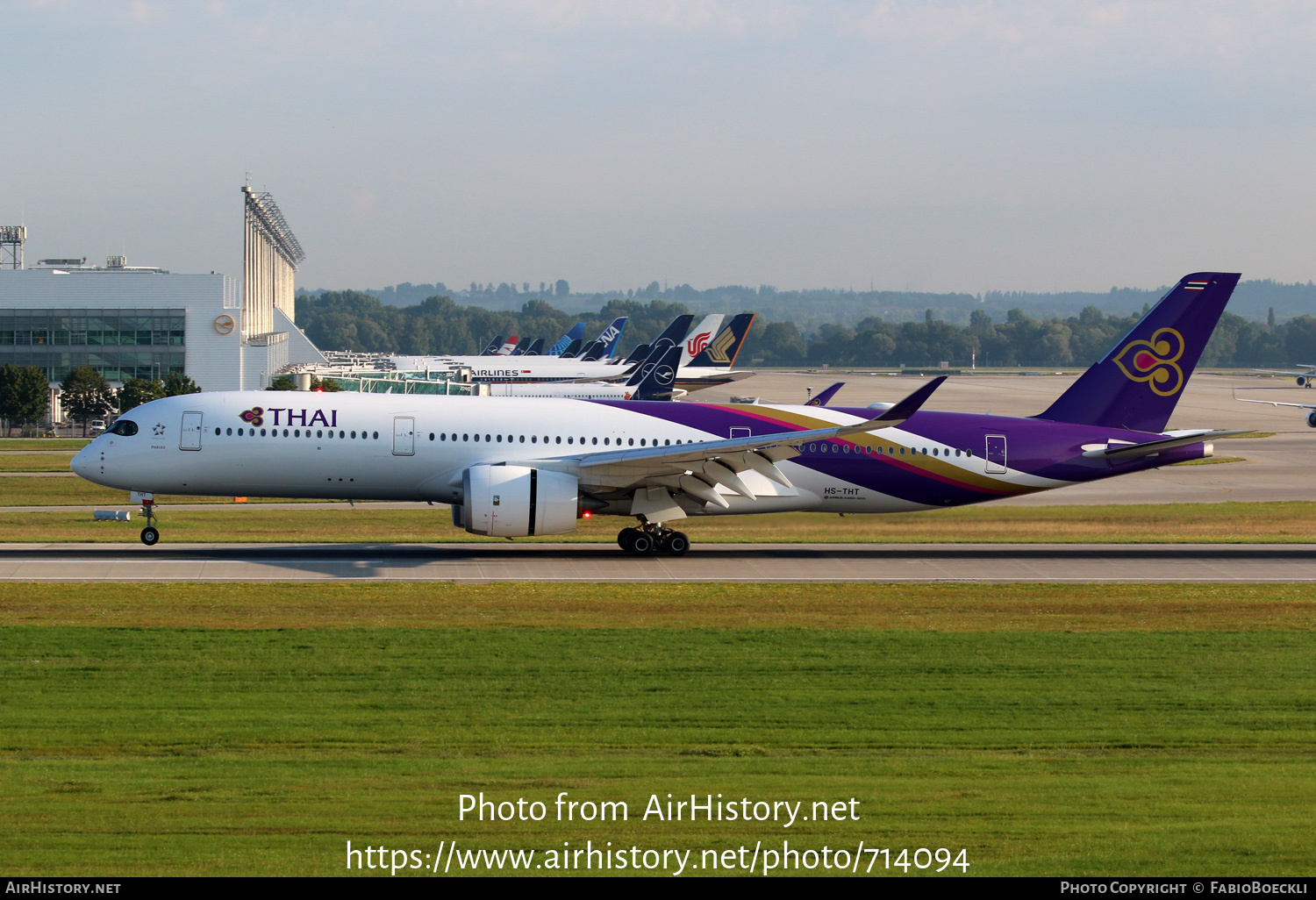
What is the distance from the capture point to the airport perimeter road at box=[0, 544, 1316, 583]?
2886 centimetres

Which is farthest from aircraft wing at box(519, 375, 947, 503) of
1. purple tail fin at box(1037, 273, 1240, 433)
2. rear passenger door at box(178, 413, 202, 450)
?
rear passenger door at box(178, 413, 202, 450)

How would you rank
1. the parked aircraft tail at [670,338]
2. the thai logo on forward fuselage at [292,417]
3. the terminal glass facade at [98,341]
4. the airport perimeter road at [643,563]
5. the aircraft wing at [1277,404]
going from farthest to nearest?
the aircraft wing at [1277,404], the terminal glass facade at [98,341], the parked aircraft tail at [670,338], the thai logo on forward fuselage at [292,417], the airport perimeter road at [643,563]

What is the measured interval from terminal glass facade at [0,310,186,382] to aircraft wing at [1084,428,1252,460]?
81.4 m

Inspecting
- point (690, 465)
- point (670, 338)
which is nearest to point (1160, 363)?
point (690, 465)

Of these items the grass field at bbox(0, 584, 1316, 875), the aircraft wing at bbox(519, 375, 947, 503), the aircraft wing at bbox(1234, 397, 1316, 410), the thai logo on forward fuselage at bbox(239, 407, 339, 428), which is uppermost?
the aircraft wing at bbox(1234, 397, 1316, 410)

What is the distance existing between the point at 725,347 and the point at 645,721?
106883mm

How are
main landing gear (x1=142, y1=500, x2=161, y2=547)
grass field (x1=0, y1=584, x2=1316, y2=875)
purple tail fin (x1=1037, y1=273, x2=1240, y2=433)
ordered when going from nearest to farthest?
1. grass field (x1=0, y1=584, x2=1316, y2=875)
2. main landing gear (x1=142, y1=500, x2=161, y2=547)
3. purple tail fin (x1=1037, y1=273, x2=1240, y2=433)

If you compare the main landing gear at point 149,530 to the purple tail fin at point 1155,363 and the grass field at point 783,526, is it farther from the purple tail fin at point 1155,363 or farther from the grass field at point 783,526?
the purple tail fin at point 1155,363

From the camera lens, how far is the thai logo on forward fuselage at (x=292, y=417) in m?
32.1

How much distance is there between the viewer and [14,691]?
17844 millimetres

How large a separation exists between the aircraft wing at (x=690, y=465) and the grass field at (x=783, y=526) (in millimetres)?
4600

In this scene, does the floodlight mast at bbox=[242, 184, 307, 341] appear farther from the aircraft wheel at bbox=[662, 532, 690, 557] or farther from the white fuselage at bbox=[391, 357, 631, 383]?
the aircraft wheel at bbox=[662, 532, 690, 557]

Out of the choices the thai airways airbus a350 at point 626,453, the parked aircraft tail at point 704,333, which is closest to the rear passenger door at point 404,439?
the thai airways airbus a350 at point 626,453
